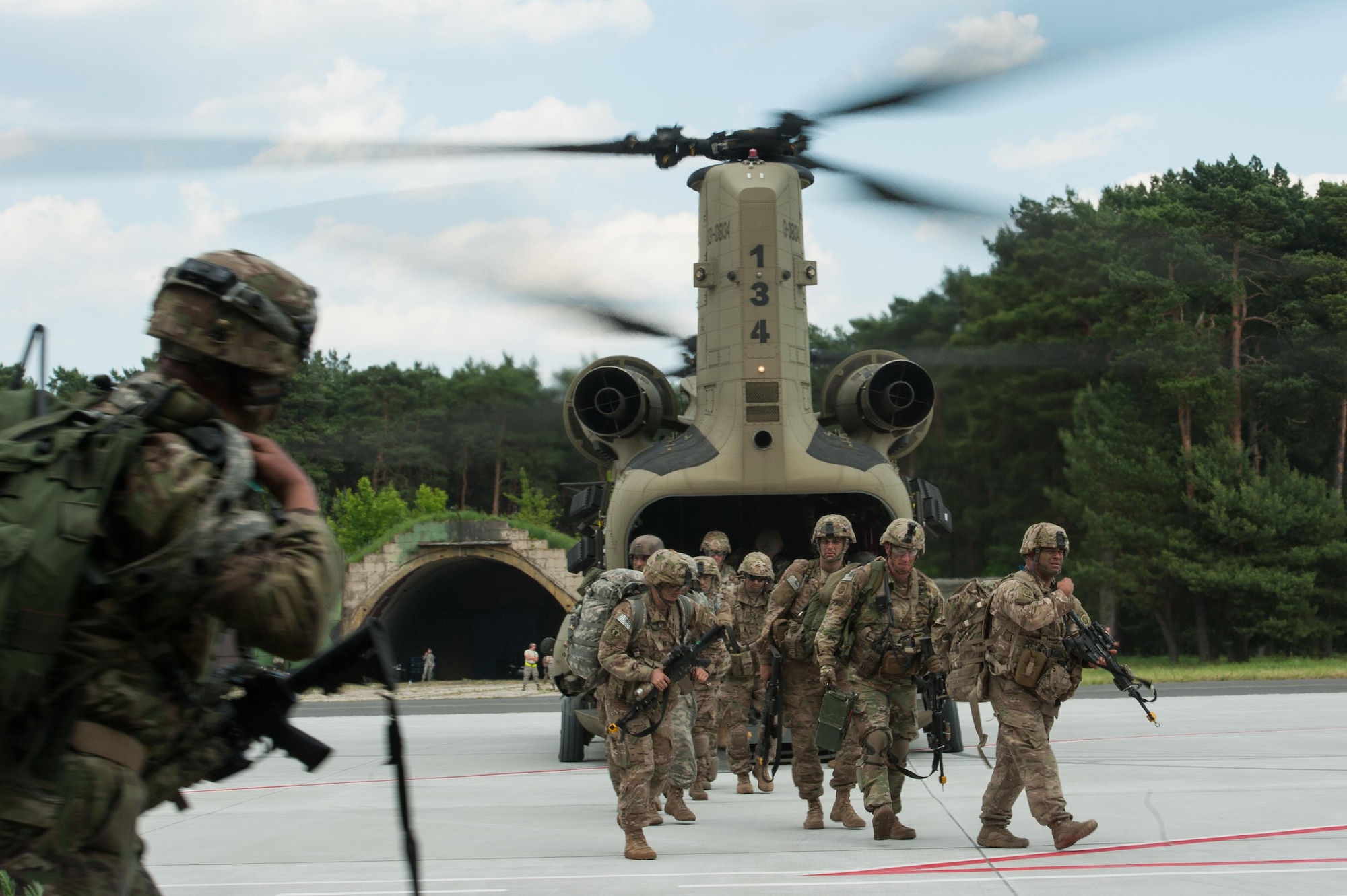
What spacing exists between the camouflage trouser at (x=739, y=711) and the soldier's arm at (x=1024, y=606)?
131 inches

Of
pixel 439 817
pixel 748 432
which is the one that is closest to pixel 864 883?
pixel 439 817

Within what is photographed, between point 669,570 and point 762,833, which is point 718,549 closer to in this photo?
point 669,570

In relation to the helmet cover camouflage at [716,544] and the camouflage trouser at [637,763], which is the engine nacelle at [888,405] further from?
the camouflage trouser at [637,763]

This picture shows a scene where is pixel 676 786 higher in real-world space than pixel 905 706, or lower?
lower

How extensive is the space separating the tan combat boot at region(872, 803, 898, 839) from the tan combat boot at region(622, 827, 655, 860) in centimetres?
130

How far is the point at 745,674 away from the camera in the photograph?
10.5 meters

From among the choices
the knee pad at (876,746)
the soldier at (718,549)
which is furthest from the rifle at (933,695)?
the soldier at (718,549)

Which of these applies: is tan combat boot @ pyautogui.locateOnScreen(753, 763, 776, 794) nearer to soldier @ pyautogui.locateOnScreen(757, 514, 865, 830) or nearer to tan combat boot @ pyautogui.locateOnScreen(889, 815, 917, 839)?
soldier @ pyautogui.locateOnScreen(757, 514, 865, 830)

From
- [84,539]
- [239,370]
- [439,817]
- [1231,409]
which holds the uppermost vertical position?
[1231,409]

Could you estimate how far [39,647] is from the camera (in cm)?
221

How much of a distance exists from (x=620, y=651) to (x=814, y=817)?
160cm

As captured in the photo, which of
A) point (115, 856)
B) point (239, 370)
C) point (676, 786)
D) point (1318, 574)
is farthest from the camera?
point (1318, 574)

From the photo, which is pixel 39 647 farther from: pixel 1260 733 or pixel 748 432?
pixel 1260 733

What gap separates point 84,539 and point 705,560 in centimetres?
846
